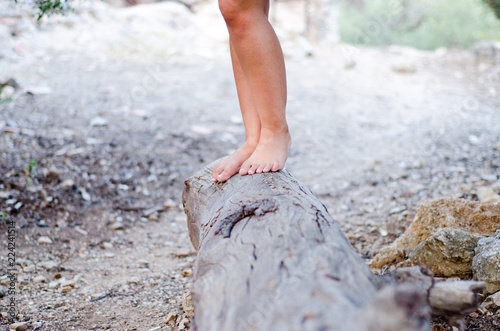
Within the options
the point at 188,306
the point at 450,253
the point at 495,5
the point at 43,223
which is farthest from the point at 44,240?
the point at 495,5

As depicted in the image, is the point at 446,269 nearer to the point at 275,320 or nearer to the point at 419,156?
the point at 275,320

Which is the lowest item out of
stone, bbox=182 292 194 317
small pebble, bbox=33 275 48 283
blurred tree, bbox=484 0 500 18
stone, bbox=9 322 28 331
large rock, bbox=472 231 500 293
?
small pebble, bbox=33 275 48 283

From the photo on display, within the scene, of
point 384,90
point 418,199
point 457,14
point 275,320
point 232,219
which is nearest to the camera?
point 275,320

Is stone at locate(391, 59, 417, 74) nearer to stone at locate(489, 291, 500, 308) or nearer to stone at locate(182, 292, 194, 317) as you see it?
stone at locate(489, 291, 500, 308)

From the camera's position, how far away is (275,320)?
2.57 feet

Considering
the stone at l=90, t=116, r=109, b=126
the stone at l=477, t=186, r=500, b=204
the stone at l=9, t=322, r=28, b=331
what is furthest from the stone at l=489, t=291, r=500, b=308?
the stone at l=90, t=116, r=109, b=126

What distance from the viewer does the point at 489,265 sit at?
132cm

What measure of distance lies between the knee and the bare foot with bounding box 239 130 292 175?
0.46 metres

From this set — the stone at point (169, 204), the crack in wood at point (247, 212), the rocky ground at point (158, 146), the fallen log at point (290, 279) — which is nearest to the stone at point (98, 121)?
the rocky ground at point (158, 146)

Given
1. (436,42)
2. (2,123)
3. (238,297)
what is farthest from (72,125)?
(436,42)

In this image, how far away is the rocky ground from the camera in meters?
1.97

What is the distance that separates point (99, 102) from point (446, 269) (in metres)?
3.90

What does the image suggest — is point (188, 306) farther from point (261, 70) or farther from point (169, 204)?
point (169, 204)

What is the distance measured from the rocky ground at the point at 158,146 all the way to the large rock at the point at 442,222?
30 cm
